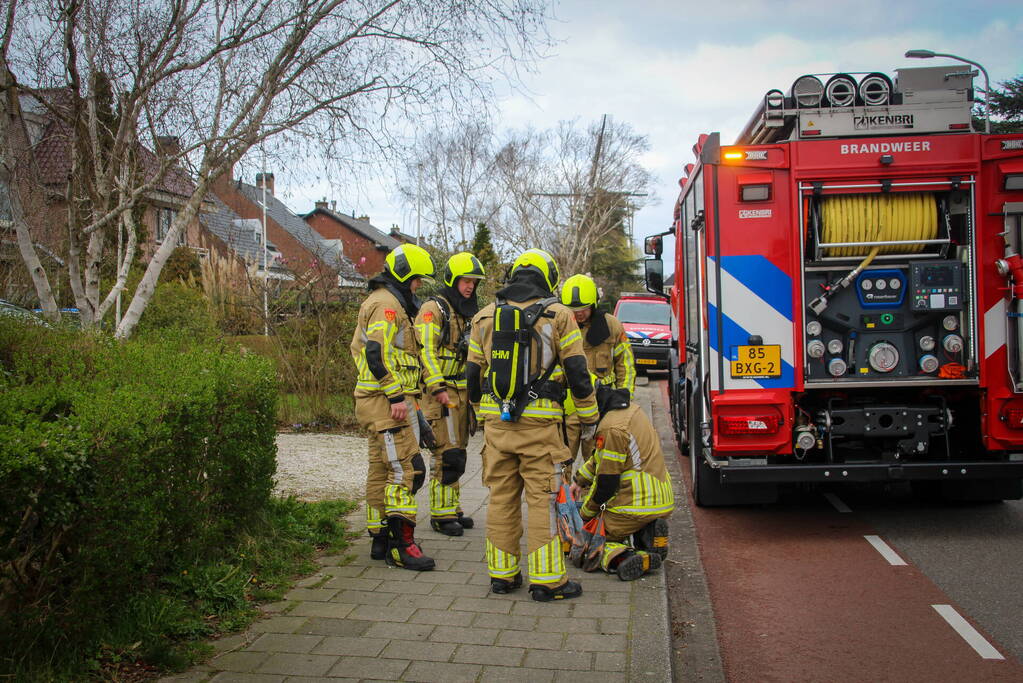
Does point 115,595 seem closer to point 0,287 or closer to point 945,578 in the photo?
point 945,578

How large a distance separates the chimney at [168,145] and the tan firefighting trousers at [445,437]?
2.96 metres

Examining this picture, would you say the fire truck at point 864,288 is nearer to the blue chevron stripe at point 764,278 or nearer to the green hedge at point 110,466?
the blue chevron stripe at point 764,278

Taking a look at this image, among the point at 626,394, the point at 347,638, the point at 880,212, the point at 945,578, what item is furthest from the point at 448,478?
the point at 880,212

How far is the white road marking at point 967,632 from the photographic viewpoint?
4441 mm

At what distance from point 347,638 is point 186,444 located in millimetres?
1214

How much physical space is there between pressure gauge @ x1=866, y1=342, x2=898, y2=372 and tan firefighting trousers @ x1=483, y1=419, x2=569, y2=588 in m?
2.70

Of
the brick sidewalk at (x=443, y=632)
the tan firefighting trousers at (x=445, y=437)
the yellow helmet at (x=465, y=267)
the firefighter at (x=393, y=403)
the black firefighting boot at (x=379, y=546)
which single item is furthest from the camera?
the tan firefighting trousers at (x=445, y=437)

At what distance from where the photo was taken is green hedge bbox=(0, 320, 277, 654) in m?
3.20

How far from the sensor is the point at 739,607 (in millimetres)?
5375

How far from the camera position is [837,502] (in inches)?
315

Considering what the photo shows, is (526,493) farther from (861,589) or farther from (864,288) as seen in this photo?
(864,288)

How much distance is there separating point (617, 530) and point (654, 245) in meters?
5.89

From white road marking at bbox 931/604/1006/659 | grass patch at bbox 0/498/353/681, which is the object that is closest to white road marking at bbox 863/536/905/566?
white road marking at bbox 931/604/1006/659

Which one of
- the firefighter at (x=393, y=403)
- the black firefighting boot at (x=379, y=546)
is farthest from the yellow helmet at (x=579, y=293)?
the black firefighting boot at (x=379, y=546)
